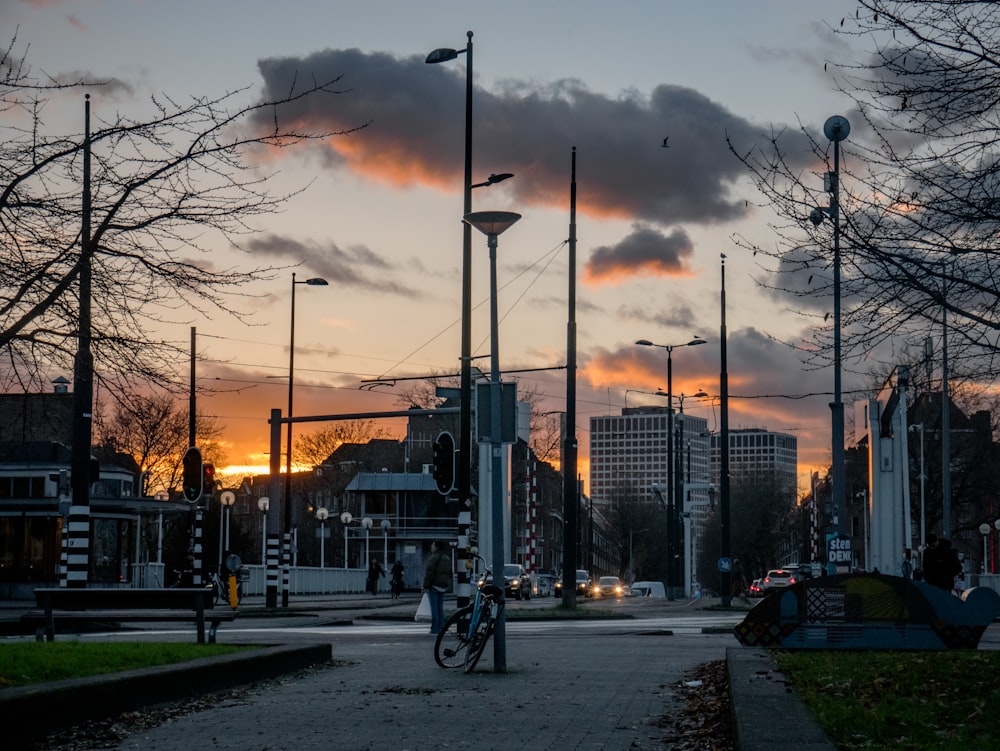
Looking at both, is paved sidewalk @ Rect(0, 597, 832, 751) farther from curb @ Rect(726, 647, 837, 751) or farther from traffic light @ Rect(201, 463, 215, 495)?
traffic light @ Rect(201, 463, 215, 495)

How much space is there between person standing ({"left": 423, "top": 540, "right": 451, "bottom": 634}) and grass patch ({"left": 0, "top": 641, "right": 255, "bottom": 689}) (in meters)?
7.91

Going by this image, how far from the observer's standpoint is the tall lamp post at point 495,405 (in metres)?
15.7

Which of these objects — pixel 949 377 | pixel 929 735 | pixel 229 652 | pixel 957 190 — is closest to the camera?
pixel 929 735

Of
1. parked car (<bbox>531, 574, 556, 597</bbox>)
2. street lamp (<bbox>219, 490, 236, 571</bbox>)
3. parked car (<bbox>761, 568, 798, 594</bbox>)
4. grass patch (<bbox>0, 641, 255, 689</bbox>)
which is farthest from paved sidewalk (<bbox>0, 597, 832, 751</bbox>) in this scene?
parked car (<bbox>531, 574, 556, 597</bbox>)

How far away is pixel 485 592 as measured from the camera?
1570cm

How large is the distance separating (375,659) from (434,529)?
67.8m

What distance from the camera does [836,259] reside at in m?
11.6

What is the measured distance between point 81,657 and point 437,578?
11.3 metres

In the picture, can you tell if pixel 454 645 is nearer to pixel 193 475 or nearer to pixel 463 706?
pixel 463 706

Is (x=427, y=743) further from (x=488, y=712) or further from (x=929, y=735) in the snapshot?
(x=929, y=735)

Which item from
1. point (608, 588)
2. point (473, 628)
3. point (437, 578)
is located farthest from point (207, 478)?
point (608, 588)

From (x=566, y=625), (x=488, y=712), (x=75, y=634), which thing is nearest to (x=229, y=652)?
(x=488, y=712)

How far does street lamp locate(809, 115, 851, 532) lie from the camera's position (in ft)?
38.0

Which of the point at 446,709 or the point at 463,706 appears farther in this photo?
the point at 463,706
